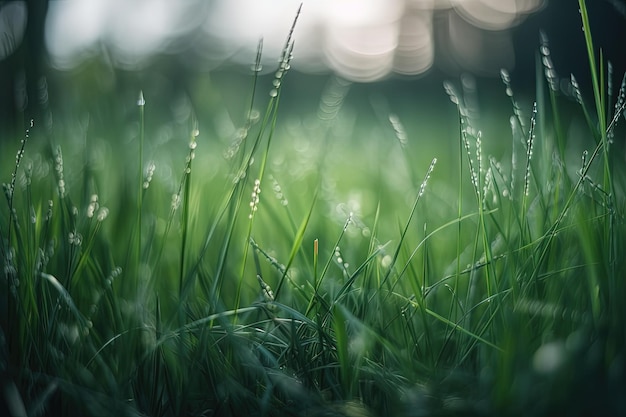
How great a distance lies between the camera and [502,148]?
79.6 inches

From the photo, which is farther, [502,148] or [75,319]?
[502,148]

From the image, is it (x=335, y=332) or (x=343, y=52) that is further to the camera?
(x=343, y=52)

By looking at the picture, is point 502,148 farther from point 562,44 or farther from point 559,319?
point 562,44

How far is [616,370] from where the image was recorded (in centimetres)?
48

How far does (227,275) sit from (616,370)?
64 centimetres

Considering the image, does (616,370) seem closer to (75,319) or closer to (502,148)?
(75,319)

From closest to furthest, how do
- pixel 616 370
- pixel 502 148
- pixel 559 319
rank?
pixel 616 370, pixel 559 319, pixel 502 148

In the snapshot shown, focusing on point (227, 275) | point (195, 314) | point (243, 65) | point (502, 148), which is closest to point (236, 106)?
point (502, 148)

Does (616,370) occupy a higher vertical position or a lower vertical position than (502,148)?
higher

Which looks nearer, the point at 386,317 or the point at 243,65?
the point at 386,317

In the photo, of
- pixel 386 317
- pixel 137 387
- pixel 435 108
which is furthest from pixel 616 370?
pixel 435 108

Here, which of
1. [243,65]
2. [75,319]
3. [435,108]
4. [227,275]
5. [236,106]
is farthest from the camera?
[243,65]

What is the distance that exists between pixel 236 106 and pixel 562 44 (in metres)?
2.20

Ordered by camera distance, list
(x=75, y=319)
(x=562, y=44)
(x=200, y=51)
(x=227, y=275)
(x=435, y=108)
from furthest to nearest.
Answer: (x=200, y=51) < (x=435, y=108) < (x=562, y=44) < (x=227, y=275) < (x=75, y=319)
